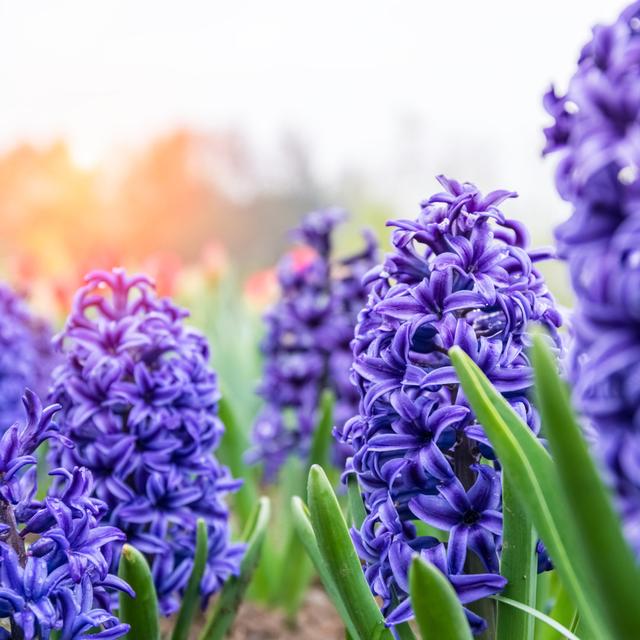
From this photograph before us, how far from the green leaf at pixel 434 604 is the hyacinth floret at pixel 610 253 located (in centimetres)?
32

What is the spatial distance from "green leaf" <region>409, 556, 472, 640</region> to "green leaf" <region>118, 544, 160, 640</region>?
0.61 m

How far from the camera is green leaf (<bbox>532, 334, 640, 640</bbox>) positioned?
3.17 feet

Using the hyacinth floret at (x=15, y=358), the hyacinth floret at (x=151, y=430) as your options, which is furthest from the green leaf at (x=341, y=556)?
the hyacinth floret at (x=15, y=358)

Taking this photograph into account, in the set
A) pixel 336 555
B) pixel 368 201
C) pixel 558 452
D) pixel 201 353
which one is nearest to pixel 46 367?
pixel 201 353

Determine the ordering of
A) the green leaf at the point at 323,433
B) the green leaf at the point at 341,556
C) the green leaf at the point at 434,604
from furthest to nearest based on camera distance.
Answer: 1. the green leaf at the point at 323,433
2. the green leaf at the point at 341,556
3. the green leaf at the point at 434,604

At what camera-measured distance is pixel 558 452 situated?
998mm

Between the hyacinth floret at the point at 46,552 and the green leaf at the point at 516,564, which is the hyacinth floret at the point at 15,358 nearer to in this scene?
the hyacinth floret at the point at 46,552

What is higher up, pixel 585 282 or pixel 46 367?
pixel 46 367

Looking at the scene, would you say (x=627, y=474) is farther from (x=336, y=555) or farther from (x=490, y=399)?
(x=336, y=555)

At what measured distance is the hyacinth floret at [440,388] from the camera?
145 centimetres

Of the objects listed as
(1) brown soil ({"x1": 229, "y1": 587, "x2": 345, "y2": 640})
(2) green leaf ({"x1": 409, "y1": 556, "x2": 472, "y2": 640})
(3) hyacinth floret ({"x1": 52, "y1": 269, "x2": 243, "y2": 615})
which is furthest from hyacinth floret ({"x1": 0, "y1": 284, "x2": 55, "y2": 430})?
(2) green leaf ({"x1": 409, "y1": 556, "x2": 472, "y2": 640})

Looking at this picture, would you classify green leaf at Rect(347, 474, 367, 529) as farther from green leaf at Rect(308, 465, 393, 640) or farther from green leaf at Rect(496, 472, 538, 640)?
green leaf at Rect(496, 472, 538, 640)

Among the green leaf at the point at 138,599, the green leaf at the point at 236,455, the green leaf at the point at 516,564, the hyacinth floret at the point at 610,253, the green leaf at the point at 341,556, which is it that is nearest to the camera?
the hyacinth floret at the point at 610,253

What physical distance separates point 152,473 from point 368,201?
988 centimetres
